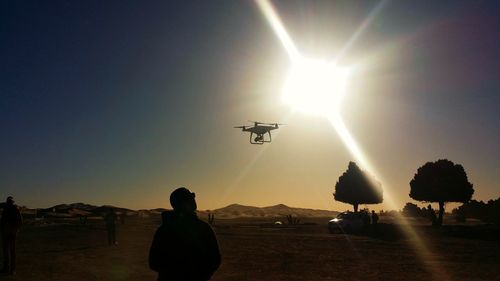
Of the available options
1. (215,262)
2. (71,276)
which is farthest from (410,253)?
(215,262)

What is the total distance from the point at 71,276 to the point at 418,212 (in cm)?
10316

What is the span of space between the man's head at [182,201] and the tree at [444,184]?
64856 millimetres

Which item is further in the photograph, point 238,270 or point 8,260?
point 238,270

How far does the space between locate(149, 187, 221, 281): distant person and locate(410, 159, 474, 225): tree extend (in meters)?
64.8

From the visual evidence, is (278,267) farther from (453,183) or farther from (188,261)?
(453,183)

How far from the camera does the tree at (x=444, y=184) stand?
65.8 m

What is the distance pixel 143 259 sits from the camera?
20469 mm

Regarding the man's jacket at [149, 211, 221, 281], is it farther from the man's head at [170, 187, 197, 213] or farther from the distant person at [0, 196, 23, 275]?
the distant person at [0, 196, 23, 275]

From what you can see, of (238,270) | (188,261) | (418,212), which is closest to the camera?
(188,261)

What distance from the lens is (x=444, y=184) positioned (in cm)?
6594

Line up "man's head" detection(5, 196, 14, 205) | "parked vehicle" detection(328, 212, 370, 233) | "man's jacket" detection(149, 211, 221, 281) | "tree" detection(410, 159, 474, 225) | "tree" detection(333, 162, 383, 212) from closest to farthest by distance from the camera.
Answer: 1. "man's jacket" detection(149, 211, 221, 281)
2. "man's head" detection(5, 196, 14, 205)
3. "parked vehicle" detection(328, 212, 370, 233)
4. "tree" detection(410, 159, 474, 225)
5. "tree" detection(333, 162, 383, 212)

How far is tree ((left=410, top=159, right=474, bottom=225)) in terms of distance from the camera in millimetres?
65812

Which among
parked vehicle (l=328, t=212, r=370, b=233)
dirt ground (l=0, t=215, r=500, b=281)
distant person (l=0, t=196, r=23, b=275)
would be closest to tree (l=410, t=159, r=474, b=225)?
parked vehicle (l=328, t=212, r=370, b=233)

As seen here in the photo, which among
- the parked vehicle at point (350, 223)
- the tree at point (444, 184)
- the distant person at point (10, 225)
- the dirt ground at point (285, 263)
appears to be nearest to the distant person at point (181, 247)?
the dirt ground at point (285, 263)
